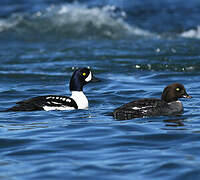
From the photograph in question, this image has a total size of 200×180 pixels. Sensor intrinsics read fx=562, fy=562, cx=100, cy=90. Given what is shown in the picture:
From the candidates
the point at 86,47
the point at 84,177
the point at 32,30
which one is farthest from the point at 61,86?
the point at 32,30

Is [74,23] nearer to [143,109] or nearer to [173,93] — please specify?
[173,93]

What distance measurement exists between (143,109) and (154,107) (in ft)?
0.80

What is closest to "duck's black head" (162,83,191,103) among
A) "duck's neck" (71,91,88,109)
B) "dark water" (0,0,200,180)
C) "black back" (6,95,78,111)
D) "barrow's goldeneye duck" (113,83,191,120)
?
"barrow's goldeneye duck" (113,83,191,120)

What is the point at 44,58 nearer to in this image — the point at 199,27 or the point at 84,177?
the point at 199,27

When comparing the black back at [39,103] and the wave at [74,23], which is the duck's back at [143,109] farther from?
the wave at [74,23]

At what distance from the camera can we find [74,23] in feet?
90.6

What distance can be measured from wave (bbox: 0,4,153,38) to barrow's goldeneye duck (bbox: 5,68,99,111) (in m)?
13.4

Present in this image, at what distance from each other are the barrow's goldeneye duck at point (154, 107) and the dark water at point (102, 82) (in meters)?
0.21

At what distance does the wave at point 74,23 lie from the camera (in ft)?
86.6

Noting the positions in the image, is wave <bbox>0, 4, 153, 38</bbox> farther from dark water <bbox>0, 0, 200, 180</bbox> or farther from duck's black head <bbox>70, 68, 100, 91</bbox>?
duck's black head <bbox>70, 68, 100, 91</bbox>

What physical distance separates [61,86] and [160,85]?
269 centimetres

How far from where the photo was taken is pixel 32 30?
88.5ft

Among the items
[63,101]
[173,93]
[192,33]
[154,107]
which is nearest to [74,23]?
[192,33]

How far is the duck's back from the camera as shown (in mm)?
9922
